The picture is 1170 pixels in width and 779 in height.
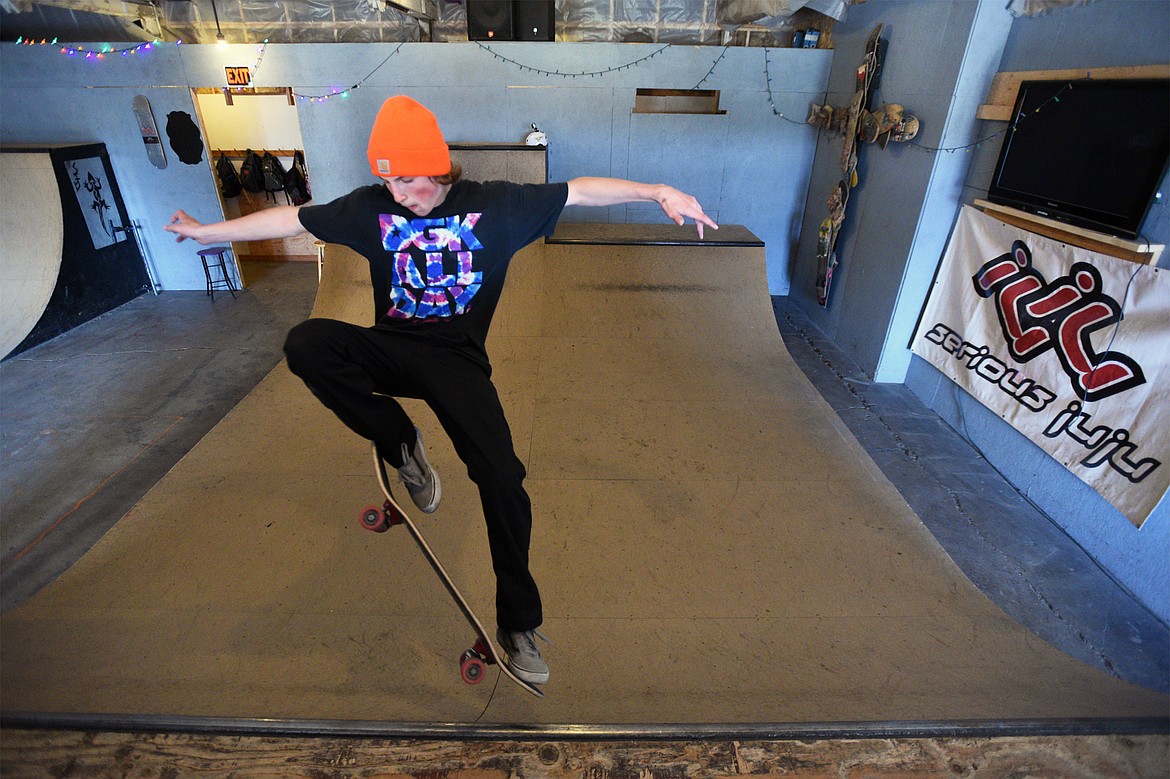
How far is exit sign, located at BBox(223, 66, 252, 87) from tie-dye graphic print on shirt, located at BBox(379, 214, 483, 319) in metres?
5.50

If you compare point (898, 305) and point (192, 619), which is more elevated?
point (898, 305)

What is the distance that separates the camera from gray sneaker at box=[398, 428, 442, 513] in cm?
222

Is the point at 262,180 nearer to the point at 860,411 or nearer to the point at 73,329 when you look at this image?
the point at 73,329

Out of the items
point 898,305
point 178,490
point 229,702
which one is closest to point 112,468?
point 178,490

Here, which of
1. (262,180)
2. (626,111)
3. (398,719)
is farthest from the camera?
(262,180)

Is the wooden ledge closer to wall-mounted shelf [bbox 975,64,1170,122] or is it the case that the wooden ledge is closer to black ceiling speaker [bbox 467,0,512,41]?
wall-mounted shelf [bbox 975,64,1170,122]

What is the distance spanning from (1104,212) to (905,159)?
5.67ft

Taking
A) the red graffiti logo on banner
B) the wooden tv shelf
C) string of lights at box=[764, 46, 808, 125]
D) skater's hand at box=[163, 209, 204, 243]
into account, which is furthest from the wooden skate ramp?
string of lights at box=[764, 46, 808, 125]

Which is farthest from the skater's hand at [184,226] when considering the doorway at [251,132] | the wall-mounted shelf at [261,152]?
the wall-mounted shelf at [261,152]

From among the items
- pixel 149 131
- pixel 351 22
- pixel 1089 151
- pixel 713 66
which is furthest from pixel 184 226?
pixel 149 131

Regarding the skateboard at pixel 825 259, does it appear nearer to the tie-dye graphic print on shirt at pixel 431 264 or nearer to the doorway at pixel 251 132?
the tie-dye graphic print on shirt at pixel 431 264

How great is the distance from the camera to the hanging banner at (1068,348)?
260cm

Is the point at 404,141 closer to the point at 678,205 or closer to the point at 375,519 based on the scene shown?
the point at 678,205

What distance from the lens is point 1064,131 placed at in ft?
9.87
